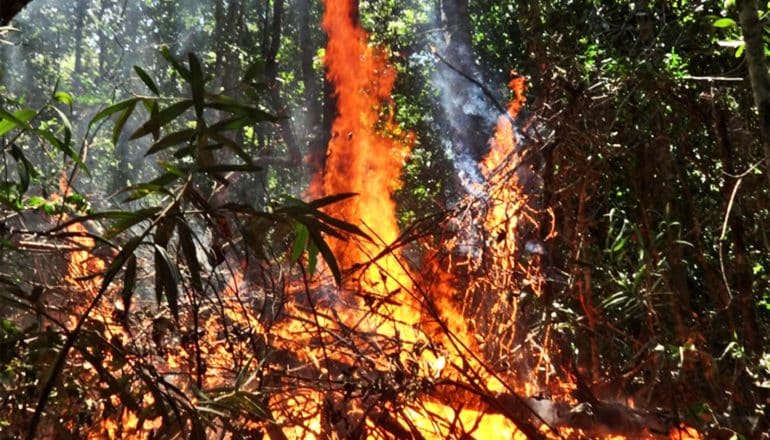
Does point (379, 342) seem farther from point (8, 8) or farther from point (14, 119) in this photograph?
point (8, 8)

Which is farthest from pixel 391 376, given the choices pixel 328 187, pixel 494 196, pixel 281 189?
pixel 281 189

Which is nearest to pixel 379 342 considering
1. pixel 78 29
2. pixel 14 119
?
pixel 14 119

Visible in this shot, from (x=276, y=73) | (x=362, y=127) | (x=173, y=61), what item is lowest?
(x=173, y=61)

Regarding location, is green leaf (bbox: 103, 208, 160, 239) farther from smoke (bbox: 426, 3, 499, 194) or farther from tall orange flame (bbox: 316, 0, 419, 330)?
smoke (bbox: 426, 3, 499, 194)

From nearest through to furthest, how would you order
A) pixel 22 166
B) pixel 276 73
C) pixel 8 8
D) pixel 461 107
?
1. pixel 8 8
2. pixel 22 166
3. pixel 461 107
4. pixel 276 73

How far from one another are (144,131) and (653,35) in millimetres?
3025

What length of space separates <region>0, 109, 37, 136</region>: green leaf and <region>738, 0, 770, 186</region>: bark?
209cm

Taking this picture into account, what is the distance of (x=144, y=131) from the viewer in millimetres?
2053

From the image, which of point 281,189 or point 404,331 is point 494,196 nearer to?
point 404,331

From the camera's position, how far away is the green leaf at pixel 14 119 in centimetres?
169

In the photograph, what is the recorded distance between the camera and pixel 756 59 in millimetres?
1775

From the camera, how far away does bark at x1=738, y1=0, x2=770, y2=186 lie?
172 cm

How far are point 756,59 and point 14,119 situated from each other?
7.01 feet

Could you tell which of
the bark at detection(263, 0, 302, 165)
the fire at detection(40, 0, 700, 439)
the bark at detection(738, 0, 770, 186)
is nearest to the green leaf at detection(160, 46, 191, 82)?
the fire at detection(40, 0, 700, 439)
